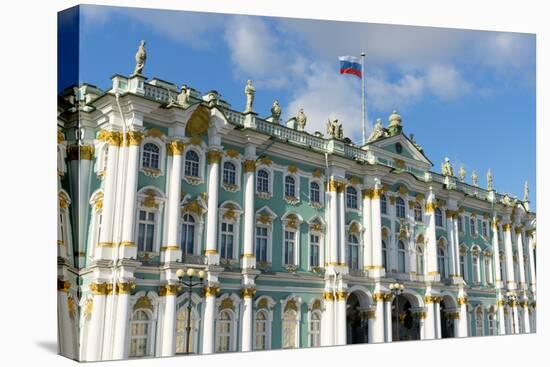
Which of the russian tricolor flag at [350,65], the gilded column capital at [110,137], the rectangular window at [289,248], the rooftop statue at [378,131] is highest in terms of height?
the russian tricolor flag at [350,65]

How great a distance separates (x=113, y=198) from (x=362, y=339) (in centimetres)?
1488

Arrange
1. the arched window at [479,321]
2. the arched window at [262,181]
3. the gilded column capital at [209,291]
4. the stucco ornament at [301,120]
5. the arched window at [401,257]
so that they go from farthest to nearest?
the arched window at [479,321], the arched window at [401,257], the stucco ornament at [301,120], the arched window at [262,181], the gilded column capital at [209,291]

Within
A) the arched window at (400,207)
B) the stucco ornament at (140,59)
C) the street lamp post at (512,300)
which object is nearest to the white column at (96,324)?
the stucco ornament at (140,59)

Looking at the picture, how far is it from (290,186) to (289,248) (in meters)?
2.94

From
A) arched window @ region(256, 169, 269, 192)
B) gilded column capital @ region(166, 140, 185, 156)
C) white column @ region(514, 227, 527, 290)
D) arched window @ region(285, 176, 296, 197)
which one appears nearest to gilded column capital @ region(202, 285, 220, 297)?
arched window @ region(256, 169, 269, 192)

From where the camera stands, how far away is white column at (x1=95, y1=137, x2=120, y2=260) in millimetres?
21453

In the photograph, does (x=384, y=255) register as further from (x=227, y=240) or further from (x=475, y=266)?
(x=227, y=240)

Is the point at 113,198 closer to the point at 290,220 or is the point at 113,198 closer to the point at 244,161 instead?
the point at 244,161

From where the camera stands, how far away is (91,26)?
66.1 feet

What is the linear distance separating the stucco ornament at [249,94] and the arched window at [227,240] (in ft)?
17.0

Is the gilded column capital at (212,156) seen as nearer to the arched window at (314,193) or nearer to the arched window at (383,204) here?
the arched window at (314,193)

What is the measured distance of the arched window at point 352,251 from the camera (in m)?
30.2

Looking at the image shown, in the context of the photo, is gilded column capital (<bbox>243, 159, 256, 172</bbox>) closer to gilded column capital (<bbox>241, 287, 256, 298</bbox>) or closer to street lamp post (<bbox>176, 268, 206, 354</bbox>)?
gilded column capital (<bbox>241, 287, 256, 298</bbox>)

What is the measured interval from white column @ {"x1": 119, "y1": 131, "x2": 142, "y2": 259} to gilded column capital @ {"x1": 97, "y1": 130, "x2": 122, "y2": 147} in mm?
368
